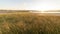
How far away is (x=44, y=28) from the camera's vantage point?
128cm

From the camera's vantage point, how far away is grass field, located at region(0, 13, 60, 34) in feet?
4.17

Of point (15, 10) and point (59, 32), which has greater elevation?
point (15, 10)

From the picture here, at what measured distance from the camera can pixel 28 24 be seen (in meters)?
1.29

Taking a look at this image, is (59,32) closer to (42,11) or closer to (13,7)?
(42,11)

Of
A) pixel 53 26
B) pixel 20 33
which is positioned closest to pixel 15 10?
pixel 20 33

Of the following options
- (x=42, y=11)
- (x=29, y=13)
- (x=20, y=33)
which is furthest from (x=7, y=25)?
(x=42, y=11)

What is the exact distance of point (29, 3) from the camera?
1416mm

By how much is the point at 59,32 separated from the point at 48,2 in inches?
12.8

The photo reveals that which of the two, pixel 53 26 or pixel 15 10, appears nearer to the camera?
pixel 53 26

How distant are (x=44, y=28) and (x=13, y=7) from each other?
1.23 feet

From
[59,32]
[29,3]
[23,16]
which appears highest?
[29,3]

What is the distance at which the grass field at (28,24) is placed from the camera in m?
1.27

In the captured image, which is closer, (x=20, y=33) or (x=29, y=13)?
(x=20, y=33)

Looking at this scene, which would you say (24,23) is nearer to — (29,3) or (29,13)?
(29,13)
